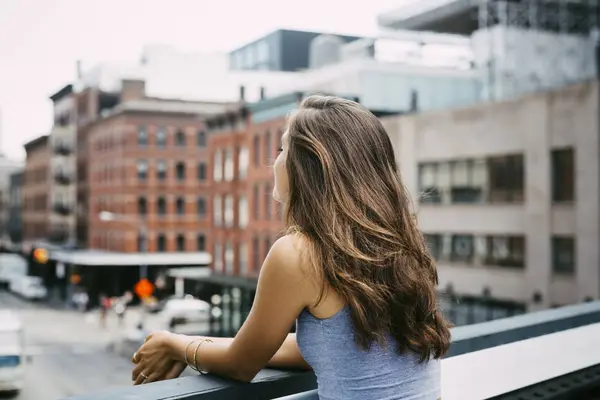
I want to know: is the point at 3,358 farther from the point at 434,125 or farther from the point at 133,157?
the point at 434,125

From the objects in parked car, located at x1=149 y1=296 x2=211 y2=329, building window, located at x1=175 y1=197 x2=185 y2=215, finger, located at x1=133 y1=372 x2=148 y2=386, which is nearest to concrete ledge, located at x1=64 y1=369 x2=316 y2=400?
finger, located at x1=133 y1=372 x2=148 y2=386

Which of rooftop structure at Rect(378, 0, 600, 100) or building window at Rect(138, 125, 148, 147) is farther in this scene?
rooftop structure at Rect(378, 0, 600, 100)

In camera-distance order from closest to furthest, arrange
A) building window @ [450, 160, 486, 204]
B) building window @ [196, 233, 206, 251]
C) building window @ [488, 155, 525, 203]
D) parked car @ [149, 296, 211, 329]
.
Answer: parked car @ [149, 296, 211, 329] < building window @ [488, 155, 525, 203] < building window @ [450, 160, 486, 204] < building window @ [196, 233, 206, 251]

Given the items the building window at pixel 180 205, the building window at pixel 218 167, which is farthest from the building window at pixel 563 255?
the building window at pixel 218 167

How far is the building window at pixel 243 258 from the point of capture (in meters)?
20.9

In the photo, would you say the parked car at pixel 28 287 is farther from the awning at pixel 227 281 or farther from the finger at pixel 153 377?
the awning at pixel 227 281

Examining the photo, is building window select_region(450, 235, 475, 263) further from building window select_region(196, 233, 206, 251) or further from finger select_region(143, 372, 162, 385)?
finger select_region(143, 372, 162, 385)

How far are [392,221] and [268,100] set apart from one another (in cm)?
1840

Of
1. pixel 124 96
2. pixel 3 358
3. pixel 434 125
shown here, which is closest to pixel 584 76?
pixel 434 125

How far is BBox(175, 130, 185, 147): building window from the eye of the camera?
50.4 feet

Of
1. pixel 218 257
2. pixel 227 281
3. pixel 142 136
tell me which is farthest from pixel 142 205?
pixel 218 257

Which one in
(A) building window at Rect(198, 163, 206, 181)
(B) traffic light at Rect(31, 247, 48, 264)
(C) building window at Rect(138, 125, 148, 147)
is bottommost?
(B) traffic light at Rect(31, 247, 48, 264)

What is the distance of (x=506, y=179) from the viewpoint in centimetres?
1568

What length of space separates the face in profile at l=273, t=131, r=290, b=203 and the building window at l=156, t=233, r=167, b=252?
1545 cm
